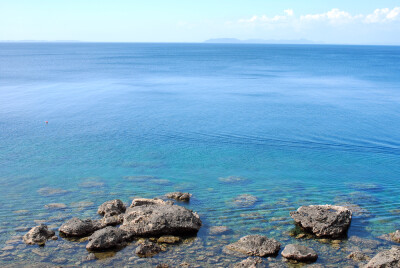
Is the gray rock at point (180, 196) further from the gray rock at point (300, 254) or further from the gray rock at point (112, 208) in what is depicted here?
the gray rock at point (300, 254)

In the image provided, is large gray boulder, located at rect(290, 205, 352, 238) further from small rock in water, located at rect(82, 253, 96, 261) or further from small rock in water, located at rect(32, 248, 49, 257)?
small rock in water, located at rect(32, 248, 49, 257)

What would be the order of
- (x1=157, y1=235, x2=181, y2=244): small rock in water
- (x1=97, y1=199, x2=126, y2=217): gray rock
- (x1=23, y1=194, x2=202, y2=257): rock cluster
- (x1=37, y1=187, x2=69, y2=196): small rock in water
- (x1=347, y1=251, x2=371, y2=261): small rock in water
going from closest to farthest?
(x1=347, y1=251, x2=371, y2=261): small rock in water → (x1=23, y1=194, x2=202, y2=257): rock cluster → (x1=157, y1=235, x2=181, y2=244): small rock in water → (x1=97, y1=199, x2=126, y2=217): gray rock → (x1=37, y1=187, x2=69, y2=196): small rock in water

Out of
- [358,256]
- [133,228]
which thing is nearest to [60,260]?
[133,228]

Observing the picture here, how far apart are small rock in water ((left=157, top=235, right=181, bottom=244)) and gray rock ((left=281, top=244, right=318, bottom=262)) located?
15.5ft

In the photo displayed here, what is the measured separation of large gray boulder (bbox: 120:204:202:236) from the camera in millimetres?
18359

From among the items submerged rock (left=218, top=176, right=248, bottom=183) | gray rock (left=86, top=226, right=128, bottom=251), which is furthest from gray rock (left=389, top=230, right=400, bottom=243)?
gray rock (left=86, top=226, right=128, bottom=251)

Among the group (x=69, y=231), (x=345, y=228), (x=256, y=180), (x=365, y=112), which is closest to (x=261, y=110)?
(x=365, y=112)

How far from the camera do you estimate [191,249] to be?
17.5m

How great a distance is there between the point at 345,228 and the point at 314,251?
9.57 feet

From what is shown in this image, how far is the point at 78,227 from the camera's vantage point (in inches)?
720

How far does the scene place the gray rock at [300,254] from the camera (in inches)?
646

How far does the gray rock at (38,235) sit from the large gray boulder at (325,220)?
38.6 feet

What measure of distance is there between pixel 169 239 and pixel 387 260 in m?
9.00

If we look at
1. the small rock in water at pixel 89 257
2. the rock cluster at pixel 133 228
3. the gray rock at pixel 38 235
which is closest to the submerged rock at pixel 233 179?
the rock cluster at pixel 133 228
